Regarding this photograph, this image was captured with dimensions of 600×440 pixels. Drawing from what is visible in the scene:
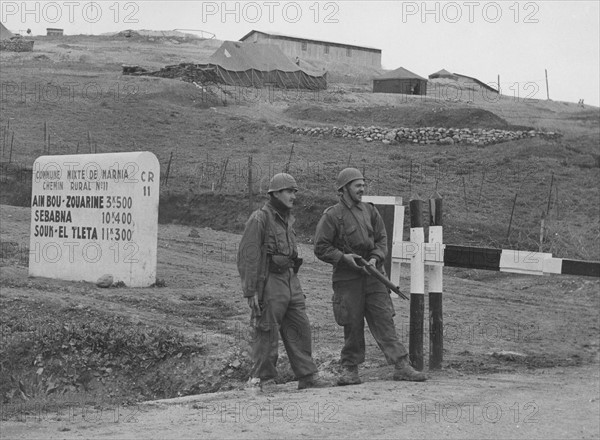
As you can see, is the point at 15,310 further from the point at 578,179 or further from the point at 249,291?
the point at 578,179

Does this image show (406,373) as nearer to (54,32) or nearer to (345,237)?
(345,237)

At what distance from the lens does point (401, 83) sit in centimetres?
6525

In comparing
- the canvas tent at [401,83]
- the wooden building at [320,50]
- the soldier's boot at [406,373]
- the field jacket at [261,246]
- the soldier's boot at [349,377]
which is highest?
the wooden building at [320,50]

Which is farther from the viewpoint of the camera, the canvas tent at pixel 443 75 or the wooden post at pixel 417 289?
the canvas tent at pixel 443 75

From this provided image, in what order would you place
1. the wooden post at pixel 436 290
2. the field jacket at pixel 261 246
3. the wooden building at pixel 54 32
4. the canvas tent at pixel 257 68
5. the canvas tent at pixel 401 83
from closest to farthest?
the field jacket at pixel 261 246
the wooden post at pixel 436 290
the canvas tent at pixel 257 68
the canvas tent at pixel 401 83
the wooden building at pixel 54 32

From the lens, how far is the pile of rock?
34062 millimetres

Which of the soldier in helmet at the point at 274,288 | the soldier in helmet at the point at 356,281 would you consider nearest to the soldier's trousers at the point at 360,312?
the soldier in helmet at the point at 356,281

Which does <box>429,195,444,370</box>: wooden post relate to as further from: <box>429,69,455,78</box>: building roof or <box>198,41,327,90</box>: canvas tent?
<box>429,69,455,78</box>: building roof

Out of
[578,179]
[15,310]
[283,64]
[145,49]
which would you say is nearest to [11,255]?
[15,310]

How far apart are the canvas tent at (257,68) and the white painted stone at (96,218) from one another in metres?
36.7

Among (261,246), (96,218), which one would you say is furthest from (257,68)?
(261,246)

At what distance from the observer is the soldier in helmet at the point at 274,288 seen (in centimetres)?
889

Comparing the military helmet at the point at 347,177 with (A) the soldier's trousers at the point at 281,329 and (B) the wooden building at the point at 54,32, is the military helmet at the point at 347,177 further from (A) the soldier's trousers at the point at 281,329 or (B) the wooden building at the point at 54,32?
(B) the wooden building at the point at 54,32

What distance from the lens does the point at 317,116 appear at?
43.4 m
